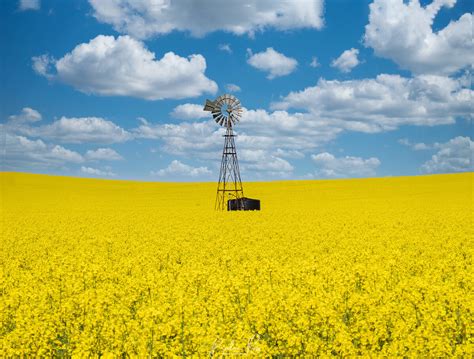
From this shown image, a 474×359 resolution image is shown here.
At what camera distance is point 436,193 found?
60625 millimetres

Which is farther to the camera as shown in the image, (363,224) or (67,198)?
(67,198)

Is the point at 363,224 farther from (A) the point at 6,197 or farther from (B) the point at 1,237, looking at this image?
(A) the point at 6,197

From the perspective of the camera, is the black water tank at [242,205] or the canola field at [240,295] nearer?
the canola field at [240,295]

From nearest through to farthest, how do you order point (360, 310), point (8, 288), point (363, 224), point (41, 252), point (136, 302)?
point (360, 310), point (136, 302), point (8, 288), point (41, 252), point (363, 224)

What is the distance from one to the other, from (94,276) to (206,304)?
4311 mm

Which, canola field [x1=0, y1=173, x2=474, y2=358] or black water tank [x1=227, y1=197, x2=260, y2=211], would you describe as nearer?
canola field [x1=0, y1=173, x2=474, y2=358]

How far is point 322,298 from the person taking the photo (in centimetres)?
991

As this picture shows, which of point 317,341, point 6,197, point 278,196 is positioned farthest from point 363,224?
point 6,197

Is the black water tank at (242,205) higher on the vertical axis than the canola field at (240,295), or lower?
higher

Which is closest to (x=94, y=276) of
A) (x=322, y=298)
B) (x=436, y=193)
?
(x=322, y=298)

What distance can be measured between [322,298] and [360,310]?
30.0 inches

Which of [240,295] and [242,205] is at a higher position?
[242,205]

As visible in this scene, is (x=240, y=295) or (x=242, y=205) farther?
(x=242, y=205)

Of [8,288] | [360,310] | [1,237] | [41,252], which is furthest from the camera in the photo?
[1,237]
